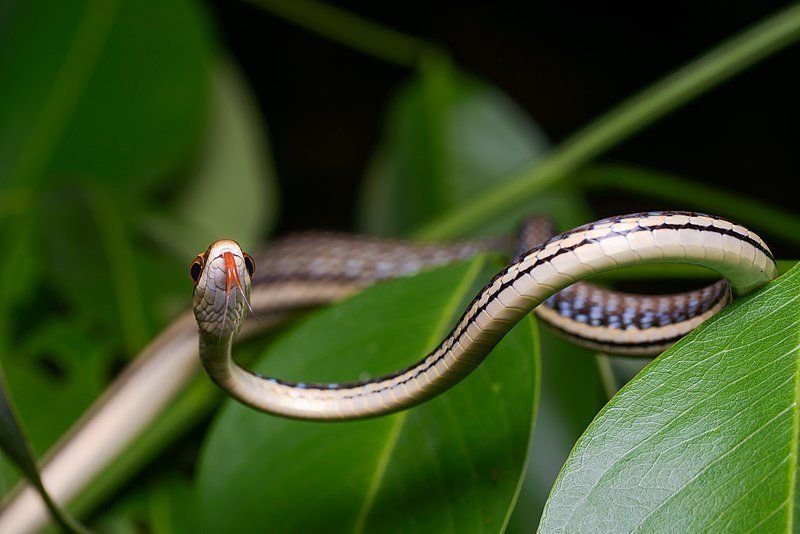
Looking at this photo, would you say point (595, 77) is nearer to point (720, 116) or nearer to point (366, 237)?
Result: point (720, 116)

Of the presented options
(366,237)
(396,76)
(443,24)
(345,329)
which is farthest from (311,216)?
(345,329)

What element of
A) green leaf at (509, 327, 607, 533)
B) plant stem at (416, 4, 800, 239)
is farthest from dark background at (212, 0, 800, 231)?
green leaf at (509, 327, 607, 533)

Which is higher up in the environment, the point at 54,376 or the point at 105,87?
the point at 105,87

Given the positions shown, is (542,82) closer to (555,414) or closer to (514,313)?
(555,414)

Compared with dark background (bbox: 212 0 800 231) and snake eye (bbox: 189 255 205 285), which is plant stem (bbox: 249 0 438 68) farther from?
snake eye (bbox: 189 255 205 285)

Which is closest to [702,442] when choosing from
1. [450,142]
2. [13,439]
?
[13,439]
